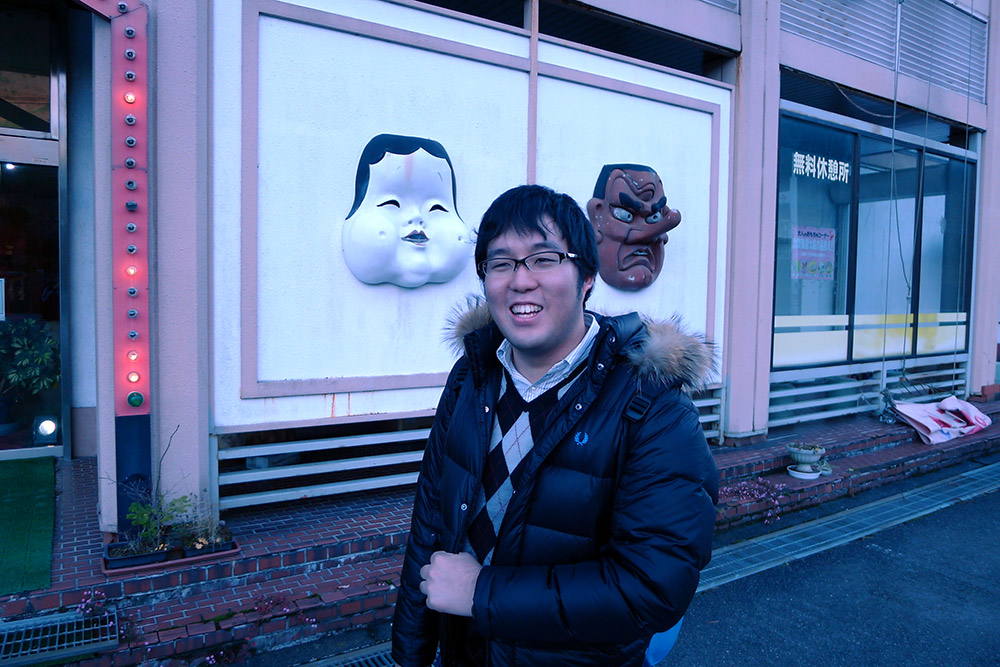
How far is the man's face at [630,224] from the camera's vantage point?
245 inches

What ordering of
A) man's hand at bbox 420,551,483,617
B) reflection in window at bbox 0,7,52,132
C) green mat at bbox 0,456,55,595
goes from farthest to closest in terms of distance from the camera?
reflection in window at bbox 0,7,52,132 < green mat at bbox 0,456,55,595 < man's hand at bbox 420,551,483,617

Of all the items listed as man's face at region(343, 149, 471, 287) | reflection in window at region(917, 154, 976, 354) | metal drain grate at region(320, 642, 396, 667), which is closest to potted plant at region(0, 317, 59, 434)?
man's face at region(343, 149, 471, 287)

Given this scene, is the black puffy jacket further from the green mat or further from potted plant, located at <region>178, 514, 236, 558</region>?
the green mat

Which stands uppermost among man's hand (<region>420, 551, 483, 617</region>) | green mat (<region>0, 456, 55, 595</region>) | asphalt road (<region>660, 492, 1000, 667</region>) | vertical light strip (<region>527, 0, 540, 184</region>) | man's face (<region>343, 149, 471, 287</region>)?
vertical light strip (<region>527, 0, 540, 184</region>)

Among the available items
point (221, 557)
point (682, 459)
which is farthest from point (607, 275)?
point (682, 459)

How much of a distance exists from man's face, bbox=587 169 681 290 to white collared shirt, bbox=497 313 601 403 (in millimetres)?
4395

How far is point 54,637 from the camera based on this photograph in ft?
11.0

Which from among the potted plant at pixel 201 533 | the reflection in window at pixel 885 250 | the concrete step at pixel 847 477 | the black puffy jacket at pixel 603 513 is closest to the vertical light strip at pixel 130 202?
the potted plant at pixel 201 533

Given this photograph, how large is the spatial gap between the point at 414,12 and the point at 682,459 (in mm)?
4520

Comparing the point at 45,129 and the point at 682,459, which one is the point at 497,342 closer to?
the point at 682,459

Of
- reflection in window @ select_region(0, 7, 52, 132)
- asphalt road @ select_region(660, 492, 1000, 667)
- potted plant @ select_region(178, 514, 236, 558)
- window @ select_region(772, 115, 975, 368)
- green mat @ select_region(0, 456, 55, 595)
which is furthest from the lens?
window @ select_region(772, 115, 975, 368)

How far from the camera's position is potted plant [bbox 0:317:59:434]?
604cm

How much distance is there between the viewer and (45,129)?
236 inches

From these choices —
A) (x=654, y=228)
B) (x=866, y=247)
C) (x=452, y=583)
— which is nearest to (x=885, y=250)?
(x=866, y=247)
